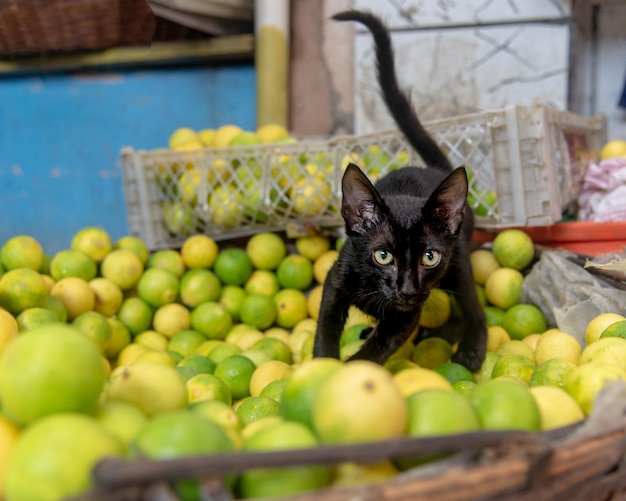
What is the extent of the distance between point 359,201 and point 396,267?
21 cm

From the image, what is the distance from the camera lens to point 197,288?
90.0 inches

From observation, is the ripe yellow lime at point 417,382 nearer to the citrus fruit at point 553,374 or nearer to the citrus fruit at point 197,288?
the citrus fruit at point 553,374

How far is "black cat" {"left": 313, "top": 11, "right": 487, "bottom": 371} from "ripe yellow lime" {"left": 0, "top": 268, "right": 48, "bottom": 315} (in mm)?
837

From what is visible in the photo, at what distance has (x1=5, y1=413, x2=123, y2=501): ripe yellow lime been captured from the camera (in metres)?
0.68

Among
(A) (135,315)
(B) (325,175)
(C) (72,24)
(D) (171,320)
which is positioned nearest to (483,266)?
(B) (325,175)

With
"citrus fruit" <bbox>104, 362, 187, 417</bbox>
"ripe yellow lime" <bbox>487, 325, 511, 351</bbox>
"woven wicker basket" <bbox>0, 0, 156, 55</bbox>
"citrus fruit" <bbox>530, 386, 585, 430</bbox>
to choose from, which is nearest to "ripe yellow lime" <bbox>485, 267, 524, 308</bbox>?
"ripe yellow lime" <bbox>487, 325, 511, 351</bbox>

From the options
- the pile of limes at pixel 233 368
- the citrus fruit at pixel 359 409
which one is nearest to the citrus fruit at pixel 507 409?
the pile of limes at pixel 233 368

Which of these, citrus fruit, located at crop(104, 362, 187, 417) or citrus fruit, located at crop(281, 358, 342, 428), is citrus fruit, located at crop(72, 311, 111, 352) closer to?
citrus fruit, located at crop(104, 362, 187, 417)

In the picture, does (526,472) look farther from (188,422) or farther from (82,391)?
(82,391)

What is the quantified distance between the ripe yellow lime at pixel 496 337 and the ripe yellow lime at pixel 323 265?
664mm

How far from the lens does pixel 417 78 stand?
3090 millimetres

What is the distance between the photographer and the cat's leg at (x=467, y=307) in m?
1.84

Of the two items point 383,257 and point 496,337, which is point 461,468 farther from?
point 496,337

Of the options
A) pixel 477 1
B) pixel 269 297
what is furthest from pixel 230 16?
pixel 269 297
